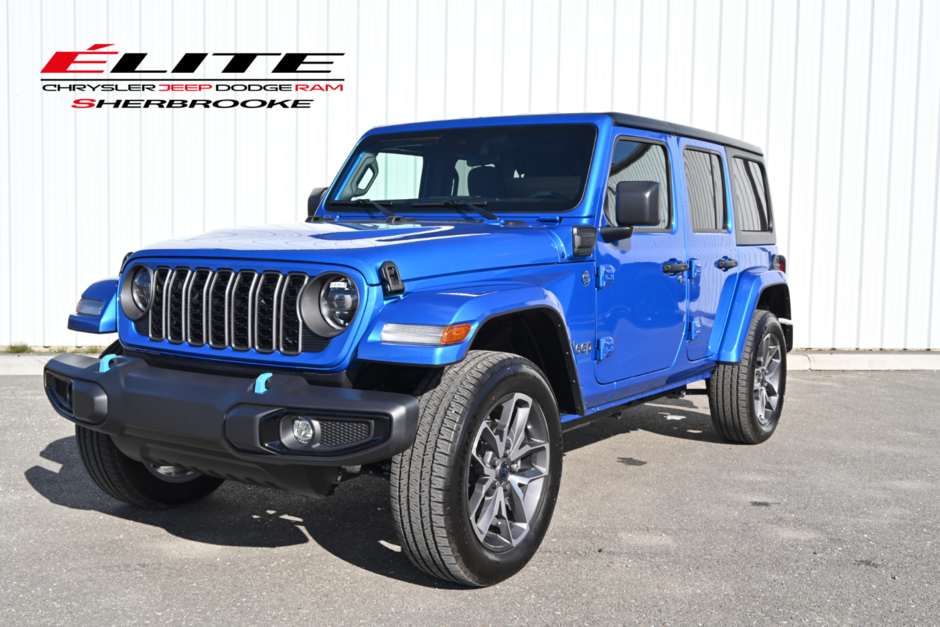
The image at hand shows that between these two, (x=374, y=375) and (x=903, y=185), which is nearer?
A: (x=374, y=375)

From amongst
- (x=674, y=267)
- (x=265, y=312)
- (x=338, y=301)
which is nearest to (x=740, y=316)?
(x=674, y=267)

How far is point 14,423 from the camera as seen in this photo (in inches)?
243

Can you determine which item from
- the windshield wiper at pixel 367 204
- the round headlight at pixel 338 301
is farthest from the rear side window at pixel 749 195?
the round headlight at pixel 338 301

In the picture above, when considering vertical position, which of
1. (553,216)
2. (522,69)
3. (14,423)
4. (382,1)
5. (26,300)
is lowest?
(14,423)

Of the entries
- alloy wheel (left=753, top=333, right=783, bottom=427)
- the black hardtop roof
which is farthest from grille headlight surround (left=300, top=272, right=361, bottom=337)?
alloy wheel (left=753, top=333, right=783, bottom=427)

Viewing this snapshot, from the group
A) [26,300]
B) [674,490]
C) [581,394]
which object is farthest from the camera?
[26,300]

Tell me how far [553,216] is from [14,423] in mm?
4389

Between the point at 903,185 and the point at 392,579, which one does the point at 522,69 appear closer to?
the point at 903,185

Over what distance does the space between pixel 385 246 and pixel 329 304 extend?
314mm

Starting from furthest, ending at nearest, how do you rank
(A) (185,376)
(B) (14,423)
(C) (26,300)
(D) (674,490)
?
(C) (26,300) < (B) (14,423) < (D) (674,490) < (A) (185,376)

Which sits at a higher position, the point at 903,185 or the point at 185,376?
the point at 903,185

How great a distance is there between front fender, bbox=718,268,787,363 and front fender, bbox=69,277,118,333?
3.52 meters

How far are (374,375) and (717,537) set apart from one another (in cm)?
185

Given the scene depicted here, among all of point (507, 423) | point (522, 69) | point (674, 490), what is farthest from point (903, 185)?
point (507, 423)
